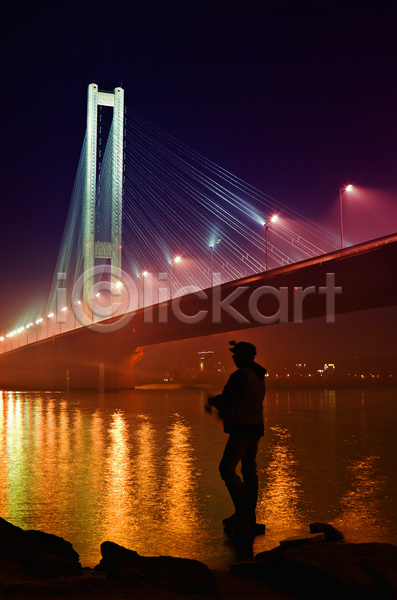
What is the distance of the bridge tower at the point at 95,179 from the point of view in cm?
4294

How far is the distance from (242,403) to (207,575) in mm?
1684

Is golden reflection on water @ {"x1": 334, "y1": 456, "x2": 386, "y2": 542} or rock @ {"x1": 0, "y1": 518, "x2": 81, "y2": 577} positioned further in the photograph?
golden reflection on water @ {"x1": 334, "y1": 456, "x2": 386, "y2": 542}

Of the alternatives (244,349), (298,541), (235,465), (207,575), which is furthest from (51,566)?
(244,349)

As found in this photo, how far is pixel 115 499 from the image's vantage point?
19.5ft

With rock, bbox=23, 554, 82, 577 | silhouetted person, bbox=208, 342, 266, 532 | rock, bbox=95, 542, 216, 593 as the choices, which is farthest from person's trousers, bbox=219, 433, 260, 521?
rock, bbox=23, 554, 82, 577

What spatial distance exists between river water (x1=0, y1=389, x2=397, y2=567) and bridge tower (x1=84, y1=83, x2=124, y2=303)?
105ft

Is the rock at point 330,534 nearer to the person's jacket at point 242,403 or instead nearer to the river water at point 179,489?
the river water at point 179,489

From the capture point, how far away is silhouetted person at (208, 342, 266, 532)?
187 inches

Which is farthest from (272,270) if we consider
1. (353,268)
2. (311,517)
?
(311,517)

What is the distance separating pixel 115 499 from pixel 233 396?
206 cm

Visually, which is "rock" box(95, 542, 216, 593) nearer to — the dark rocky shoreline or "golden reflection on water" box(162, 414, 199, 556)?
the dark rocky shoreline

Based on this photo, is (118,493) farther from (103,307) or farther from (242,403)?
(103,307)

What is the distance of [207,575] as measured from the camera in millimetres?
3291

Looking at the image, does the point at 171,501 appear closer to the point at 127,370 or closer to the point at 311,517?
the point at 311,517
